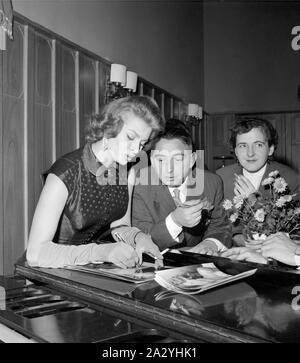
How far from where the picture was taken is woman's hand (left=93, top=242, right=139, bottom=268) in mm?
1557

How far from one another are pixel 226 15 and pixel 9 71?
616 centimetres

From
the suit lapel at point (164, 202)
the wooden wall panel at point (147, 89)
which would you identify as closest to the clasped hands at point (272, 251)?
the suit lapel at point (164, 202)

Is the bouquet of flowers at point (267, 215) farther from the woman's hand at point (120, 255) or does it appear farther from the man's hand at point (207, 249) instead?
the woman's hand at point (120, 255)

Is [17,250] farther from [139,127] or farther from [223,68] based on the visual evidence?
[223,68]

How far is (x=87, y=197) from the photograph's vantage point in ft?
6.62

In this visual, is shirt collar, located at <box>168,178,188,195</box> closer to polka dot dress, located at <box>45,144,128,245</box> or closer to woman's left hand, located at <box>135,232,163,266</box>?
polka dot dress, located at <box>45,144,128,245</box>

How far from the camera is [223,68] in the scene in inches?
325

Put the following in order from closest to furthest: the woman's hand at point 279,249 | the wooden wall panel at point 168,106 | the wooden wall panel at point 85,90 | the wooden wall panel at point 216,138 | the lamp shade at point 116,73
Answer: the woman's hand at point 279,249, the wooden wall panel at point 85,90, the lamp shade at point 116,73, the wooden wall panel at point 168,106, the wooden wall panel at point 216,138

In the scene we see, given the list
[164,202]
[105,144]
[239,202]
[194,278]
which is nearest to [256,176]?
[164,202]

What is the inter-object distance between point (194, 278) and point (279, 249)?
535 mm

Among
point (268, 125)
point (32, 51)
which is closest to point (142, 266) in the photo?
point (268, 125)

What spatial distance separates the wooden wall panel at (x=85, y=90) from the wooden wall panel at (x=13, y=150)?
913 millimetres

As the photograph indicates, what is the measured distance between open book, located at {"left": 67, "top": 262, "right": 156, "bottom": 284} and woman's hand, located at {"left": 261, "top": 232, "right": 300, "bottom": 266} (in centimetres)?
48

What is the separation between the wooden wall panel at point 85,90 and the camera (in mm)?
4246
